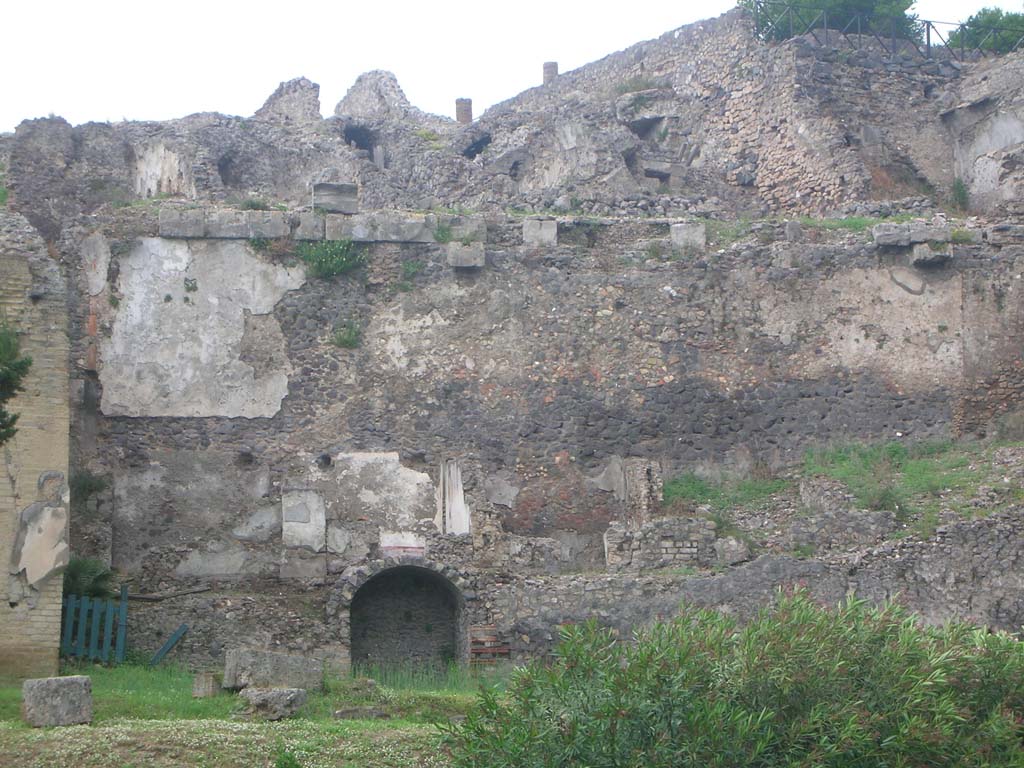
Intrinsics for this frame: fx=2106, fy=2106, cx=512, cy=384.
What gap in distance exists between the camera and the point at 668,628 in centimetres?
2056

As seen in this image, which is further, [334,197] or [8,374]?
[334,197]

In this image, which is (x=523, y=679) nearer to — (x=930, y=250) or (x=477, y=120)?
(x=930, y=250)

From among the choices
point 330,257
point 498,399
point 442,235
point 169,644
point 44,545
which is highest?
point 442,235

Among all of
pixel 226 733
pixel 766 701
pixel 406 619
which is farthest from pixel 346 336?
pixel 766 701

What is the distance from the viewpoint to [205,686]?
24.4 meters

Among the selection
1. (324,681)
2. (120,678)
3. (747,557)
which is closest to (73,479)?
(120,678)

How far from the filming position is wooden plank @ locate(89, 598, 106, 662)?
27.8 m

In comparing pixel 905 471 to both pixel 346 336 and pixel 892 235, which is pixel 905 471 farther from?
pixel 346 336

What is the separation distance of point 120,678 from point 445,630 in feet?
18.7

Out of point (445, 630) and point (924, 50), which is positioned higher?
point (924, 50)

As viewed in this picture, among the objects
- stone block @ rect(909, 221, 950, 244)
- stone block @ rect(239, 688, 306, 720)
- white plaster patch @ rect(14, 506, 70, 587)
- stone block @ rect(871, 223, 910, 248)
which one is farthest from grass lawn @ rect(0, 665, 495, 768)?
stone block @ rect(909, 221, 950, 244)

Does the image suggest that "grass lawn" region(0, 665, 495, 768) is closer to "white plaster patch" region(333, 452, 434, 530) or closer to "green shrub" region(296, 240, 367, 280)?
"white plaster patch" region(333, 452, 434, 530)

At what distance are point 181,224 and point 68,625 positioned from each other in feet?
23.5

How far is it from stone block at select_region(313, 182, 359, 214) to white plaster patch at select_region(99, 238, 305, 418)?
1.40m
